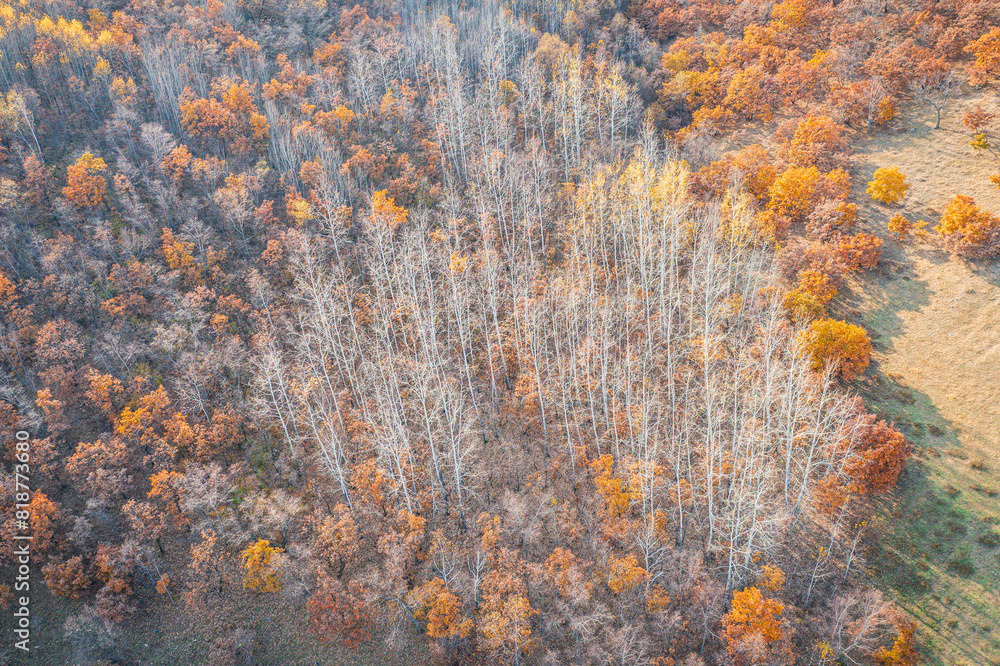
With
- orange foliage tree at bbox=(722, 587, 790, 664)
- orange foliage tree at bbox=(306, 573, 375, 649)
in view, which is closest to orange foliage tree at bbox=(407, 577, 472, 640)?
orange foliage tree at bbox=(306, 573, 375, 649)

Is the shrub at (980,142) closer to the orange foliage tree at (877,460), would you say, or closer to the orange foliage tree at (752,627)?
the orange foliage tree at (877,460)

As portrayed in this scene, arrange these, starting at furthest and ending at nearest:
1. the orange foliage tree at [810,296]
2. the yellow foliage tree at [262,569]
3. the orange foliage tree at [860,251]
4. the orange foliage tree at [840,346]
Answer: the orange foliage tree at [860,251]
the orange foliage tree at [810,296]
the orange foliage tree at [840,346]
the yellow foliage tree at [262,569]

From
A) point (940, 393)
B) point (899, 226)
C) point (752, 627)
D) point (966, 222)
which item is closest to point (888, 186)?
point (899, 226)

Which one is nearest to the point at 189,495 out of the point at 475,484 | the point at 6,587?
the point at 6,587

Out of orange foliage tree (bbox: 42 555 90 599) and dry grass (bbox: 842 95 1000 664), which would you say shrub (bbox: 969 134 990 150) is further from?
orange foliage tree (bbox: 42 555 90 599)

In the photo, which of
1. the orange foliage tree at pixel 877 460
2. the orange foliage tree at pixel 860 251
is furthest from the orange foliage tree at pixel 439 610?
the orange foliage tree at pixel 860 251

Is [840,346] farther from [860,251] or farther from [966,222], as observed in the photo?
[966,222]
